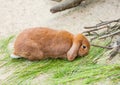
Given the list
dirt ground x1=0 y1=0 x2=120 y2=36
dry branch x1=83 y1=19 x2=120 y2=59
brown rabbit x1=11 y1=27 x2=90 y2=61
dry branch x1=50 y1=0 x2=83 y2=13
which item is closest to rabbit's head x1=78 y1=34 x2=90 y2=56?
brown rabbit x1=11 y1=27 x2=90 y2=61

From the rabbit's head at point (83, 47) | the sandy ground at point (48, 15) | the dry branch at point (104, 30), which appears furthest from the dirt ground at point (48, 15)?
the rabbit's head at point (83, 47)

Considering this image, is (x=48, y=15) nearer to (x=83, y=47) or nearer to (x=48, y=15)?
(x=48, y=15)

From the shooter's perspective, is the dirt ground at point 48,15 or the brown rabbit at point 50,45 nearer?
the brown rabbit at point 50,45

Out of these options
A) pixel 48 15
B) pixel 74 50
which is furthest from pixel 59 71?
pixel 48 15

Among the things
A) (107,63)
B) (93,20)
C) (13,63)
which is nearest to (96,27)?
(93,20)

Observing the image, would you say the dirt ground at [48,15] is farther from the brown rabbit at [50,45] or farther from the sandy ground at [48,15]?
→ the brown rabbit at [50,45]

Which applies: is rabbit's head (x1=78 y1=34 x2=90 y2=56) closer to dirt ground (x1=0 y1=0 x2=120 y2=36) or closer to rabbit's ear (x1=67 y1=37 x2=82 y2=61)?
rabbit's ear (x1=67 y1=37 x2=82 y2=61)
